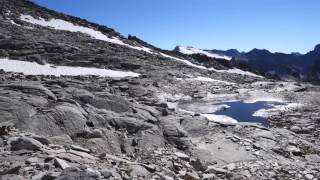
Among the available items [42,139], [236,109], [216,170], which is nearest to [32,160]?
[42,139]

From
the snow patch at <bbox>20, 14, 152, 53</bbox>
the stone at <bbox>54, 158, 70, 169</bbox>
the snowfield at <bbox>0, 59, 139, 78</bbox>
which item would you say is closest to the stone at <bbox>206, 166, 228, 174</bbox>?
the stone at <bbox>54, 158, 70, 169</bbox>

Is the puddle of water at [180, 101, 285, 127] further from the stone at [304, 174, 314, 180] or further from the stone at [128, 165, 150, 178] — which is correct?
the stone at [128, 165, 150, 178]

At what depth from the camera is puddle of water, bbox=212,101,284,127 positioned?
33500 millimetres

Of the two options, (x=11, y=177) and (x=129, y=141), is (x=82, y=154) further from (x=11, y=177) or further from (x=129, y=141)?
(x=129, y=141)

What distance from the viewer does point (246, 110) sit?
38.8m

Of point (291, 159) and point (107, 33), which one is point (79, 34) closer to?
point (107, 33)

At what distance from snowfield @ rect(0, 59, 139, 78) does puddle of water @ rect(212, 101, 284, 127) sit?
18.2 metres

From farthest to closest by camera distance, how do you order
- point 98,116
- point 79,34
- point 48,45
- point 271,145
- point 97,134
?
point 79,34 < point 48,45 < point 271,145 < point 98,116 < point 97,134

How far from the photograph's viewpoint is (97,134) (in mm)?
16391

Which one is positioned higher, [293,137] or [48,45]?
[48,45]

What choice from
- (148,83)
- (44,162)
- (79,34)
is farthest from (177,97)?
(79,34)

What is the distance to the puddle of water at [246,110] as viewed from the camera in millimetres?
33500

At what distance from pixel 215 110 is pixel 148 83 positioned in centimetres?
1117

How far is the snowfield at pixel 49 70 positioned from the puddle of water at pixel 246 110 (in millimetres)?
18241
